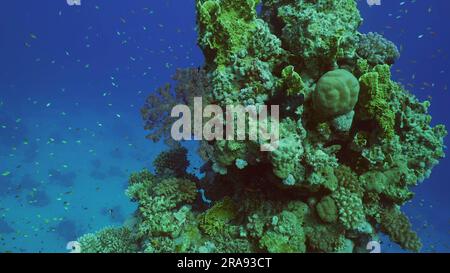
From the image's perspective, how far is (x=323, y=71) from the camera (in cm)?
620

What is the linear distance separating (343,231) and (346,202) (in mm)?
569

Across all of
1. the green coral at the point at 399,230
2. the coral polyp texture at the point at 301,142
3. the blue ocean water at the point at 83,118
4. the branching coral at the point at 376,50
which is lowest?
the green coral at the point at 399,230

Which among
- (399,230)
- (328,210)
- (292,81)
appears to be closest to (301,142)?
(292,81)

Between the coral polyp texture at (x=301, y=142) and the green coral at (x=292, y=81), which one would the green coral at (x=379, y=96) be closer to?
the coral polyp texture at (x=301, y=142)

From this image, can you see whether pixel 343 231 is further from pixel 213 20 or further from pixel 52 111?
pixel 52 111

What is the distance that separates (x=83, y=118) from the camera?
4409 cm

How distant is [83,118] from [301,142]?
→ 140ft

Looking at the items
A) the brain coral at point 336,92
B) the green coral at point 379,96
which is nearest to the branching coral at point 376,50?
the green coral at point 379,96

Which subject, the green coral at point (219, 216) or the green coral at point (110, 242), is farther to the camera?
the green coral at point (110, 242)

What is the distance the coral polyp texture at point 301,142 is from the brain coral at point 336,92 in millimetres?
17

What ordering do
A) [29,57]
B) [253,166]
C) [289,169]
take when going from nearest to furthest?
[289,169], [253,166], [29,57]

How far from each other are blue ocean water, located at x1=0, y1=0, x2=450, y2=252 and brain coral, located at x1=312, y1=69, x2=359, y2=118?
391cm

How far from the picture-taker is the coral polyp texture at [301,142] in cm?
580

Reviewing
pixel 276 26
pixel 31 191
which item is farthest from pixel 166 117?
pixel 31 191
